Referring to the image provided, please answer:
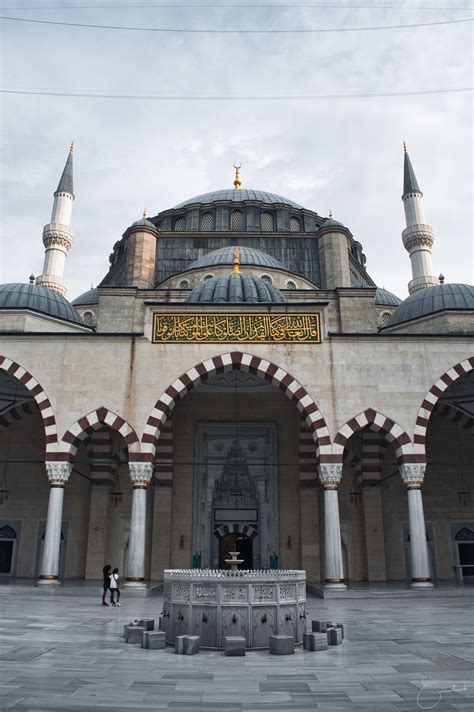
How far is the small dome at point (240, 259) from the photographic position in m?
16.7

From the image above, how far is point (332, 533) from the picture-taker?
35.1 ft

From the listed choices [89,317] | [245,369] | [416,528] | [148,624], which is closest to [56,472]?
[245,369]

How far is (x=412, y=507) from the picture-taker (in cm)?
1098

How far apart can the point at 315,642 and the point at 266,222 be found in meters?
17.4

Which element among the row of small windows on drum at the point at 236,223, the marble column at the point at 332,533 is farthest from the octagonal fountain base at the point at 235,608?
the row of small windows on drum at the point at 236,223

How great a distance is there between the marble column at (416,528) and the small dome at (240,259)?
26.1 feet

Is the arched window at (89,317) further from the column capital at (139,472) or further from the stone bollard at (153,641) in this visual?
the stone bollard at (153,641)

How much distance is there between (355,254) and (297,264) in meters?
3.23

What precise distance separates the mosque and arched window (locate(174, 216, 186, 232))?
6.58 ft

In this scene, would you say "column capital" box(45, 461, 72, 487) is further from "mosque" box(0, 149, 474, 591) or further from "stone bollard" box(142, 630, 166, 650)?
"stone bollard" box(142, 630, 166, 650)

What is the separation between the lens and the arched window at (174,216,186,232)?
2043 cm

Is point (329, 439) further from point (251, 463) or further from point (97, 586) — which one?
point (97, 586)

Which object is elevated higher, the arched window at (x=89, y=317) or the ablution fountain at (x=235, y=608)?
the arched window at (x=89, y=317)

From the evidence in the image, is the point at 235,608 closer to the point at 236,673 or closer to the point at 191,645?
the point at 191,645
